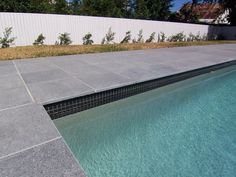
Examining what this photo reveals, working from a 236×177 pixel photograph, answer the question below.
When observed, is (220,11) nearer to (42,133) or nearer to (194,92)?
(194,92)

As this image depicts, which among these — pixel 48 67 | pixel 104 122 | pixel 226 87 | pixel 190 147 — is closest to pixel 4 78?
pixel 48 67

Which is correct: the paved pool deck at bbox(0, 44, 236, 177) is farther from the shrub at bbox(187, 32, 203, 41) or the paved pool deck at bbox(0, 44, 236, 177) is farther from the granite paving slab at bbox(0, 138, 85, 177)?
the shrub at bbox(187, 32, 203, 41)

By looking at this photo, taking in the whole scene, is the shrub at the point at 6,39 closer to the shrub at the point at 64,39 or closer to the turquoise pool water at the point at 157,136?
the shrub at the point at 64,39

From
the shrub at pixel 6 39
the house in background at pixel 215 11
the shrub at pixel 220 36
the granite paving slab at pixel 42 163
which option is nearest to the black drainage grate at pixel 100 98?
the granite paving slab at pixel 42 163

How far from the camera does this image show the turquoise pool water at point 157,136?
A: 210cm

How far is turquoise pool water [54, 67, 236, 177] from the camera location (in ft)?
6.89

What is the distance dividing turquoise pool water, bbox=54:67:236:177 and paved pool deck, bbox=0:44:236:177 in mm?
442

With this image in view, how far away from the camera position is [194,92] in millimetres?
4398

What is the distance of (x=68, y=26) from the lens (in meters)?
8.76

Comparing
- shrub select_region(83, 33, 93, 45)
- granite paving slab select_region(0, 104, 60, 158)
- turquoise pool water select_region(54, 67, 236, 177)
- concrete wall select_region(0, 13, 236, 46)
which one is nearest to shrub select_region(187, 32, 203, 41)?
concrete wall select_region(0, 13, 236, 46)

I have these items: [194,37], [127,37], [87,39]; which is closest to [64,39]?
[87,39]

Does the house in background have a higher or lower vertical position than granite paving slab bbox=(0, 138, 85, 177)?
higher

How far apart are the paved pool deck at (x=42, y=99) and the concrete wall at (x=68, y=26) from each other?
3259 mm

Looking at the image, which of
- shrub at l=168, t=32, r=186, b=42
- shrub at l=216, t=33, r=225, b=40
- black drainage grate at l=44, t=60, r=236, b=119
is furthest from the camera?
shrub at l=216, t=33, r=225, b=40
